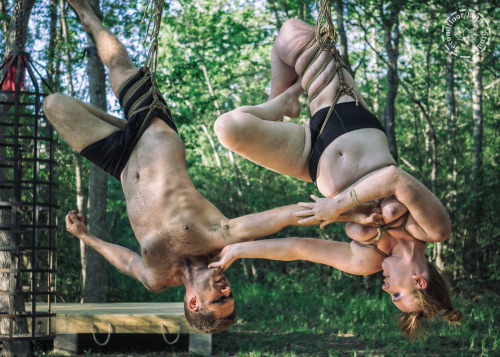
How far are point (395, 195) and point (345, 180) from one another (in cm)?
30

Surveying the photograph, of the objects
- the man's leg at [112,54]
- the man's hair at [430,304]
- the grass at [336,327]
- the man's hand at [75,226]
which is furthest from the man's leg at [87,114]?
the grass at [336,327]

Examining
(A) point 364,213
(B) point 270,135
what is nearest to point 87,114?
(B) point 270,135

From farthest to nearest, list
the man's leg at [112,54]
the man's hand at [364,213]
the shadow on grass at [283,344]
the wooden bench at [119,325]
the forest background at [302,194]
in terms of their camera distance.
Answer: the forest background at [302,194]
the shadow on grass at [283,344]
the wooden bench at [119,325]
the man's leg at [112,54]
the man's hand at [364,213]

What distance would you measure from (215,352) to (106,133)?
3.63 metres

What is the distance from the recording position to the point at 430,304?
2816 millimetres

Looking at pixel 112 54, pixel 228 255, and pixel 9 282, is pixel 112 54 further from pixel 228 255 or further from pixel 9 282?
pixel 9 282

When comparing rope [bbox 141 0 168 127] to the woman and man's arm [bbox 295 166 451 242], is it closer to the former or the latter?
the woman

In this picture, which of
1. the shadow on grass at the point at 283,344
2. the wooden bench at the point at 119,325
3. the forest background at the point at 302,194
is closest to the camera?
the wooden bench at the point at 119,325

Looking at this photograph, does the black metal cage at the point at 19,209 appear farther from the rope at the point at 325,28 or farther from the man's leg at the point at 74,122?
the rope at the point at 325,28

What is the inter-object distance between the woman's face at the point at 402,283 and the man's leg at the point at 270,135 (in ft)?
2.28

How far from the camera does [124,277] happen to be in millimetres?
9078

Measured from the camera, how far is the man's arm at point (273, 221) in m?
2.67

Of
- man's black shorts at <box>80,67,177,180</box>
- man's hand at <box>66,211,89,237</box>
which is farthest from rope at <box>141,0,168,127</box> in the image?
man's hand at <box>66,211,89,237</box>

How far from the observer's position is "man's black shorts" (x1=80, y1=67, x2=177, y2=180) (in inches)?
126
